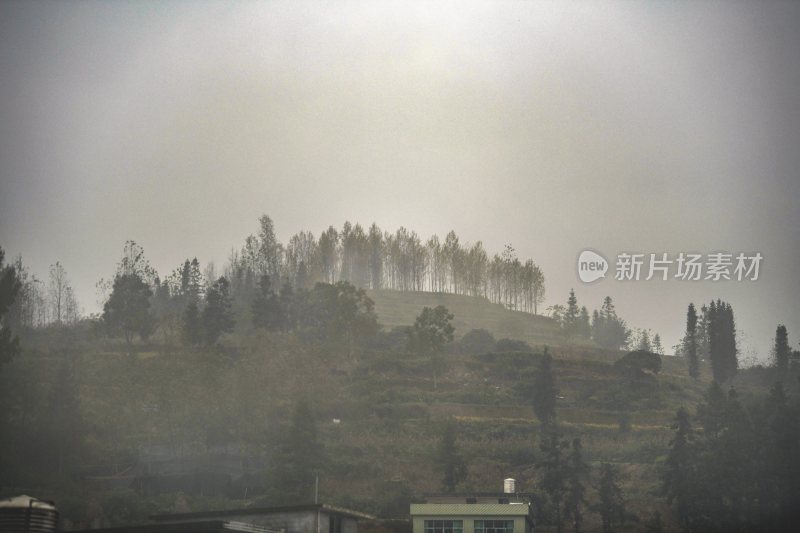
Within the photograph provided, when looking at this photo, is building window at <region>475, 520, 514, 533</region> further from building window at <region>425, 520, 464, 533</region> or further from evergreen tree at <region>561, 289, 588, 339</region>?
evergreen tree at <region>561, 289, 588, 339</region>

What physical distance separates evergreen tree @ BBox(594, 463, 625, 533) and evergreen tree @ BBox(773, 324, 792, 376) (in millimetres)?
35439

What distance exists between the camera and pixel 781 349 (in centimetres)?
9450

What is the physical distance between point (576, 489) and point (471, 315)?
187 feet

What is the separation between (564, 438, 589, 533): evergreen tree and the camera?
6400 cm

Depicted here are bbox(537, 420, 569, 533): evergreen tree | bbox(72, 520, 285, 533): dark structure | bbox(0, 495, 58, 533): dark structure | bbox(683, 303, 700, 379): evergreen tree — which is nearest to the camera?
bbox(0, 495, 58, 533): dark structure

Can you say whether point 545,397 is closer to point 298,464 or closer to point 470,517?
point 298,464

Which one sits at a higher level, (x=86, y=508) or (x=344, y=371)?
(x=344, y=371)

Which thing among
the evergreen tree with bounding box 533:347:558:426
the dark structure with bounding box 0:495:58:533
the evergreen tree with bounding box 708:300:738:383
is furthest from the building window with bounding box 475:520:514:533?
the evergreen tree with bounding box 708:300:738:383

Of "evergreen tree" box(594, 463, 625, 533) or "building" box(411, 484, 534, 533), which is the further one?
"evergreen tree" box(594, 463, 625, 533)

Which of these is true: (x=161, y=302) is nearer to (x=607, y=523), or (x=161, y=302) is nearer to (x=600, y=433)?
(x=600, y=433)

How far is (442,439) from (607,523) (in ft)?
47.3

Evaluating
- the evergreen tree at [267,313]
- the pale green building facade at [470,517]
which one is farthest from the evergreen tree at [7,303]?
the pale green building facade at [470,517]

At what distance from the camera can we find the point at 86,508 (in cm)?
6269

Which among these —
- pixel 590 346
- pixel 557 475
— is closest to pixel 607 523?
pixel 557 475
